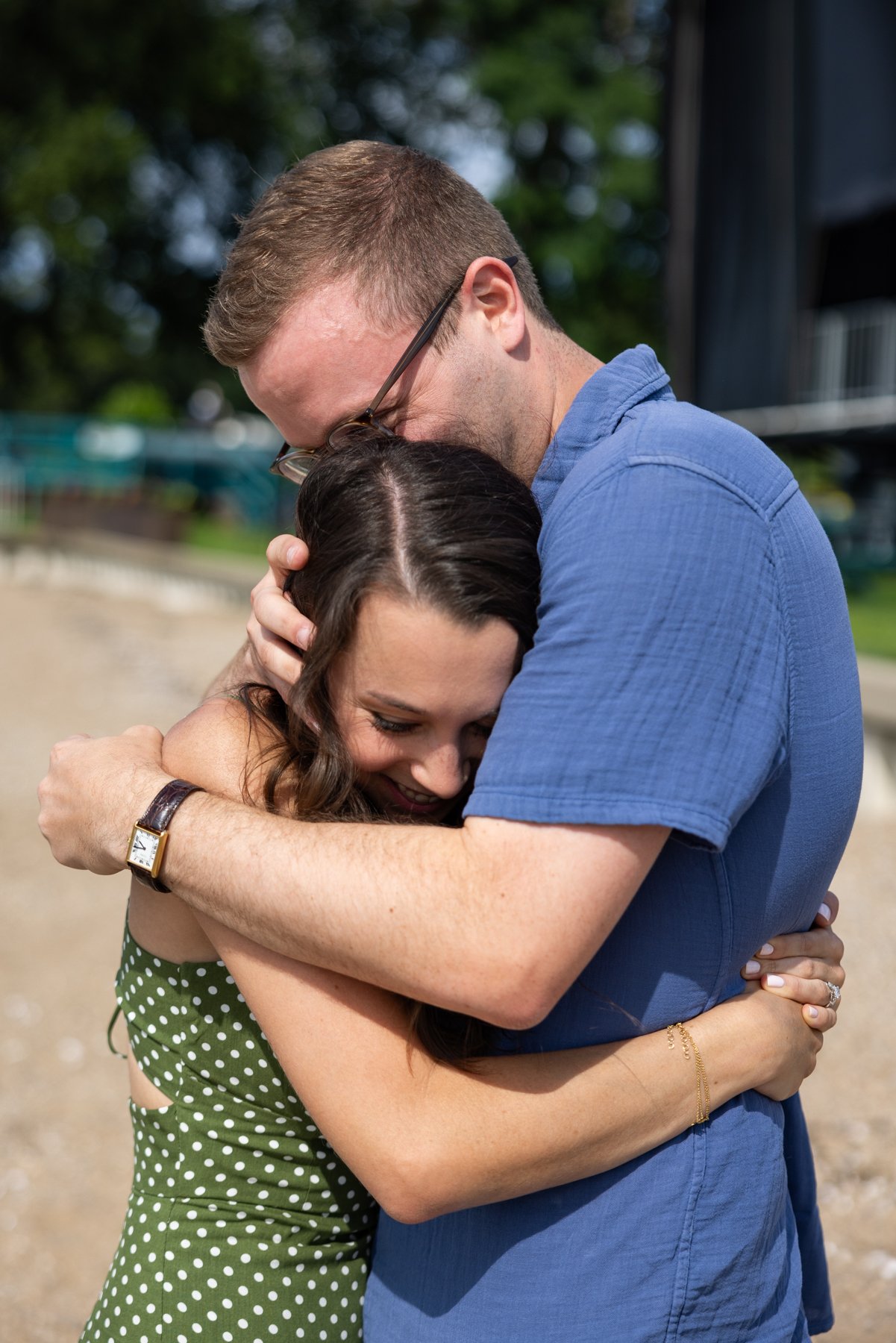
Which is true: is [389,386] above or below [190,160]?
above

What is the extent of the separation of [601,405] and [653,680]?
414 mm

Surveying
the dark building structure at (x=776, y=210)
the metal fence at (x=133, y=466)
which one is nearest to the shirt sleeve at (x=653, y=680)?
the dark building structure at (x=776, y=210)

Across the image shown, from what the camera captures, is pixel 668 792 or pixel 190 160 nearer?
pixel 668 792

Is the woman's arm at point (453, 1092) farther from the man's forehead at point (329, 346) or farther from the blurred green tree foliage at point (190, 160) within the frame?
the blurred green tree foliage at point (190, 160)

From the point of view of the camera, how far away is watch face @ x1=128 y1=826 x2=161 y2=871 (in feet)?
4.77

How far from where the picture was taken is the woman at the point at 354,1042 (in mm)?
1382

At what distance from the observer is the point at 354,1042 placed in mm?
1382

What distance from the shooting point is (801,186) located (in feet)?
39.4

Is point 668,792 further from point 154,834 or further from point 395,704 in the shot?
point 154,834

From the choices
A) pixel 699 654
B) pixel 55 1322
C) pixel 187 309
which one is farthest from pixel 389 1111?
pixel 187 309

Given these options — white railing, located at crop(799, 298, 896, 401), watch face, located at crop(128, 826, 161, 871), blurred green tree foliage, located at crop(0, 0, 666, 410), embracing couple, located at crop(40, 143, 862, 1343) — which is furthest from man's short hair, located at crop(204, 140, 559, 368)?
blurred green tree foliage, located at crop(0, 0, 666, 410)

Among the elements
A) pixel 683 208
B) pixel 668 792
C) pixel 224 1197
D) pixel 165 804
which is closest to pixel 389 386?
pixel 165 804

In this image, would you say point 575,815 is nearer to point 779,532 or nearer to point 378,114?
point 779,532

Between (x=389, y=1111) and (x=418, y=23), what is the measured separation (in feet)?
129
